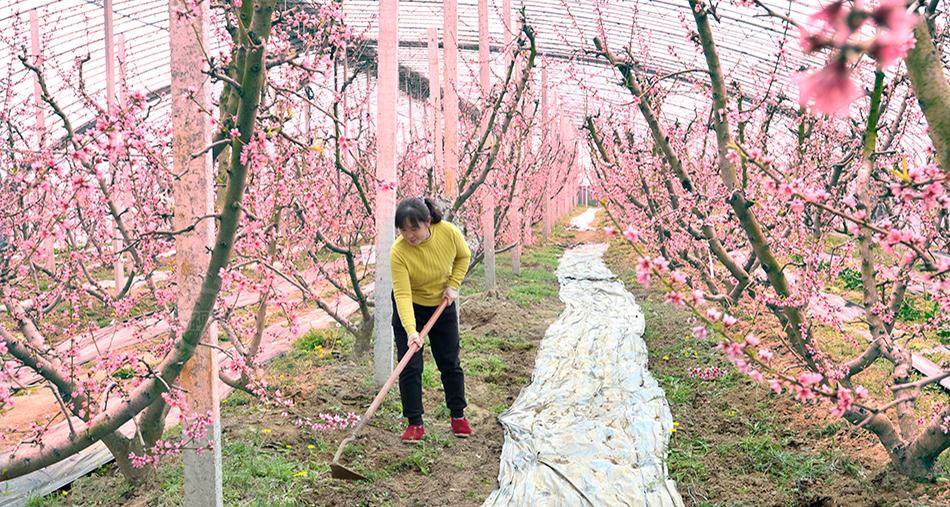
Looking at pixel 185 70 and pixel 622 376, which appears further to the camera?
pixel 622 376

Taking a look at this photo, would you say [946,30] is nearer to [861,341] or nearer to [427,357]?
[861,341]

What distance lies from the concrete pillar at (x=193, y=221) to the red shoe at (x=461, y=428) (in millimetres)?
1944

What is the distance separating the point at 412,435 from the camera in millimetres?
4148

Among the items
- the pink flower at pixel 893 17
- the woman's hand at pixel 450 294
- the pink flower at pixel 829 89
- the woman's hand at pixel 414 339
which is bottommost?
the woman's hand at pixel 414 339

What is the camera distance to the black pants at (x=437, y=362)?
4.12 metres

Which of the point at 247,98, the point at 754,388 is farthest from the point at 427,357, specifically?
the point at 247,98

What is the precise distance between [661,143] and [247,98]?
8.58 feet

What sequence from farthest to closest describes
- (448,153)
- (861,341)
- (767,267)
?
1. (448,153)
2. (861,341)
3. (767,267)

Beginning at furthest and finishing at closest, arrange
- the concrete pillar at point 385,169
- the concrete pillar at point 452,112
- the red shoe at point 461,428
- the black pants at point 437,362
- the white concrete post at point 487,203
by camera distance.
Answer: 1. the white concrete post at point 487,203
2. the concrete pillar at point 452,112
3. the concrete pillar at point 385,169
4. the red shoe at point 461,428
5. the black pants at point 437,362

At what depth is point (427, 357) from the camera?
6523 millimetres

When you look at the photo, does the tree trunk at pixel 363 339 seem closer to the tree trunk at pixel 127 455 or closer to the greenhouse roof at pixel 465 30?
the tree trunk at pixel 127 455

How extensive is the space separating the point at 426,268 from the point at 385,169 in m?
1.24

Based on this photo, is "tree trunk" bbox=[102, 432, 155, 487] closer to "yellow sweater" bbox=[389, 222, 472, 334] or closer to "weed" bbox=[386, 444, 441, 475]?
"weed" bbox=[386, 444, 441, 475]

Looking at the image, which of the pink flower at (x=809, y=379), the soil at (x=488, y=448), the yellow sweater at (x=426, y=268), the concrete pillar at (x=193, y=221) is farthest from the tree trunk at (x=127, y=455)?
the pink flower at (x=809, y=379)
